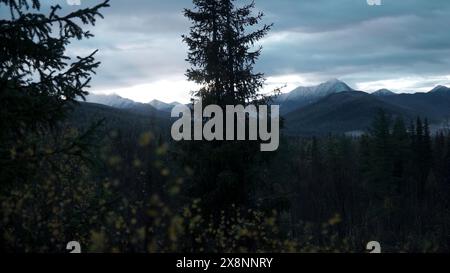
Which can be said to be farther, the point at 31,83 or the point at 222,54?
the point at 222,54

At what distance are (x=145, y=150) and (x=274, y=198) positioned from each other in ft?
38.2

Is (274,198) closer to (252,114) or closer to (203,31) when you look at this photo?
(252,114)

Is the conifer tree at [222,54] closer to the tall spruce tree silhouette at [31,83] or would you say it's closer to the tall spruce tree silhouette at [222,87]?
the tall spruce tree silhouette at [222,87]

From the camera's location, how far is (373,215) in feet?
168

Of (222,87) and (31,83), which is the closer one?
(31,83)

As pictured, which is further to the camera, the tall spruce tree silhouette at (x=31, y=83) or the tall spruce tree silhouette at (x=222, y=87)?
the tall spruce tree silhouette at (x=222, y=87)

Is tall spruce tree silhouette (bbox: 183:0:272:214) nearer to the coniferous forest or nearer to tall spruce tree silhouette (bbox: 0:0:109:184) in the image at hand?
the coniferous forest

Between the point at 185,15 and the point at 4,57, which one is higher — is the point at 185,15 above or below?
above

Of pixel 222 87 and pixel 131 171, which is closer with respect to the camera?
pixel 131 171

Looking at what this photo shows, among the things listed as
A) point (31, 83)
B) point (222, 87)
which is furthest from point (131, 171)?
point (222, 87)

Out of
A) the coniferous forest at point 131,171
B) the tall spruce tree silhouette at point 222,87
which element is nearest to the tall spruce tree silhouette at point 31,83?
the coniferous forest at point 131,171

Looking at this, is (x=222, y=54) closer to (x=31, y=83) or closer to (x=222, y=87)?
(x=222, y=87)
